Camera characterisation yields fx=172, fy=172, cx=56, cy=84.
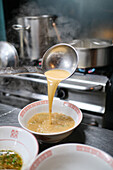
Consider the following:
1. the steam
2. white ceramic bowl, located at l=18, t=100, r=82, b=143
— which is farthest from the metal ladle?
the steam

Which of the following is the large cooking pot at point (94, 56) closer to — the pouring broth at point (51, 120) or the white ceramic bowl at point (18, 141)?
the pouring broth at point (51, 120)

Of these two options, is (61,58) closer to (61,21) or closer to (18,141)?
(18,141)

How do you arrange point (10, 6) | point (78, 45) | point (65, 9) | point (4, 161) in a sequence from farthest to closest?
point (10, 6)
point (65, 9)
point (78, 45)
point (4, 161)

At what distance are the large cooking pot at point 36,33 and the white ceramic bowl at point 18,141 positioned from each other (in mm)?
1334

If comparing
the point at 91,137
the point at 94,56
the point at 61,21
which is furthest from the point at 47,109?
the point at 61,21

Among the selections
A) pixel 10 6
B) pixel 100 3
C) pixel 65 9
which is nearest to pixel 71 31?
pixel 65 9

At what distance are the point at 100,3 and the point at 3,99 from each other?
167 cm

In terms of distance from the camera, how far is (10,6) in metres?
2.47

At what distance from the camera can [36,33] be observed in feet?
6.49

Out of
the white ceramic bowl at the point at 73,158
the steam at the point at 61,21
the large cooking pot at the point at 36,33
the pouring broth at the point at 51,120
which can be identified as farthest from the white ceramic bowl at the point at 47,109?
the steam at the point at 61,21

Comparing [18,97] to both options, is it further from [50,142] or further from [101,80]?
[50,142]

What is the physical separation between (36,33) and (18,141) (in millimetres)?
1424

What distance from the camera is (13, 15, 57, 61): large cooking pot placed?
1918mm

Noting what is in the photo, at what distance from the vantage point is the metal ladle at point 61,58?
1242 millimetres
